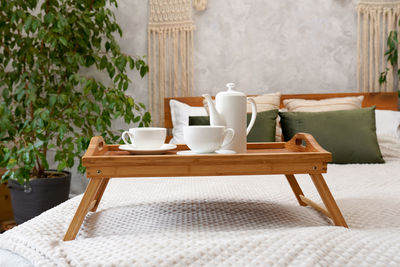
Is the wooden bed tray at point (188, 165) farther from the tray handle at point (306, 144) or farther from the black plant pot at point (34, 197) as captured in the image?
the black plant pot at point (34, 197)

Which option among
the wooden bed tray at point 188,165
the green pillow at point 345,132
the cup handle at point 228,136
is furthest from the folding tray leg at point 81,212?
the green pillow at point 345,132

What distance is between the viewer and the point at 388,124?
215 cm

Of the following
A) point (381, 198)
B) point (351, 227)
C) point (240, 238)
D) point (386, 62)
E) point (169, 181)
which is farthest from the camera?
point (386, 62)

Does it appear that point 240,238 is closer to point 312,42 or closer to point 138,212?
point 138,212

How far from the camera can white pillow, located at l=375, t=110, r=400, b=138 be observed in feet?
6.98

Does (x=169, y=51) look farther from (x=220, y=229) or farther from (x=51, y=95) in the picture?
(x=220, y=229)

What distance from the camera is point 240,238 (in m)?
0.71

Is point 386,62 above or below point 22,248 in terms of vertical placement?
above

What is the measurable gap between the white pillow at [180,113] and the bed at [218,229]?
865 millimetres

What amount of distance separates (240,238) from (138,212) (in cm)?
39

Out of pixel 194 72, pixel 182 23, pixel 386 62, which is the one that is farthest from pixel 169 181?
pixel 386 62

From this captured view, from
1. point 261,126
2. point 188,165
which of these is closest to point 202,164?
point 188,165

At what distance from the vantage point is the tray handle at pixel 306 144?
89cm

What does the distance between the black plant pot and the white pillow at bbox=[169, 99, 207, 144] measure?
0.83 meters
